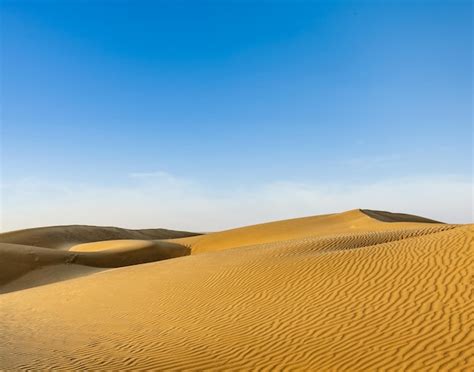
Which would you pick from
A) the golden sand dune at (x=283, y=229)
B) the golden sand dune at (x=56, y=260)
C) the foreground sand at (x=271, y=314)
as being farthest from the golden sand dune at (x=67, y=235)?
the foreground sand at (x=271, y=314)

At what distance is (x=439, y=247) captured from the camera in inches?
487

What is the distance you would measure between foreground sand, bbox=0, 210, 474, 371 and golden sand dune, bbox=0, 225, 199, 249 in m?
28.1

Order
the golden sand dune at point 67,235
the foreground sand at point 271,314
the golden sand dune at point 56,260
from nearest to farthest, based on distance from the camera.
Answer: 1. the foreground sand at point 271,314
2. the golden sand dune at point 56,260
3. the golden sand dune at point 67,235

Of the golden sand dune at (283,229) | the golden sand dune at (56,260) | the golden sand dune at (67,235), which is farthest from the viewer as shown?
the golden sand dune at (67,235)

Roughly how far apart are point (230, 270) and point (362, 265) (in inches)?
187

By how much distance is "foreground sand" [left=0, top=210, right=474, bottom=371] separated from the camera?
23.5 ft

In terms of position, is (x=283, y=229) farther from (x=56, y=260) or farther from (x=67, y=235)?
(x=67, y=235)

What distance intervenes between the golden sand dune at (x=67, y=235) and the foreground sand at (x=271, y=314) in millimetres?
28115

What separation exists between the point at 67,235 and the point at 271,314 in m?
43.4

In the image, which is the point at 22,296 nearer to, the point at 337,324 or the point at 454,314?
the point at 337,324

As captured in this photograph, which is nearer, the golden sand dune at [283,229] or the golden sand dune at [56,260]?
the golden sand dune at [56,260]

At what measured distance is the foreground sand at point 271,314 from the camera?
23.5ft

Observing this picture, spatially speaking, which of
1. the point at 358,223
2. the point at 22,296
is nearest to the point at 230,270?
the point at 22,296

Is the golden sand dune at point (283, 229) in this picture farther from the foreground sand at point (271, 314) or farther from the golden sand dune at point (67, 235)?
the foreground sand at point (271, 314)
